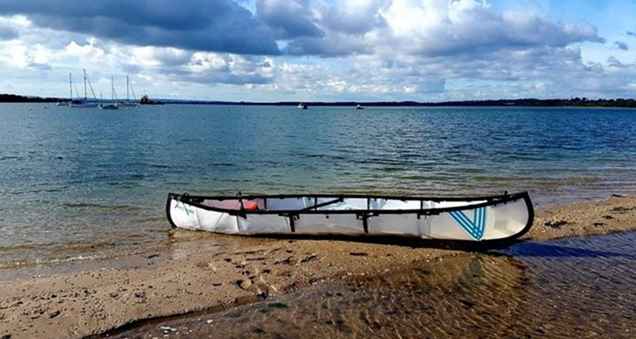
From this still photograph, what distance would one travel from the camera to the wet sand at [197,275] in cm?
834

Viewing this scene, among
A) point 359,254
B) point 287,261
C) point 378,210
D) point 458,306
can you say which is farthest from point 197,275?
point 458,306

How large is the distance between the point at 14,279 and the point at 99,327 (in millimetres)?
4074

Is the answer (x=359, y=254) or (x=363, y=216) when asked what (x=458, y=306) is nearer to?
(x=359, y=254)

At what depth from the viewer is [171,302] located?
8883 millimetres

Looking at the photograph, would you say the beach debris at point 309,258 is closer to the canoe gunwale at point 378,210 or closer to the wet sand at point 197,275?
the wet sand at point 197,275

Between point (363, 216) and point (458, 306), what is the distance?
15.1 feet

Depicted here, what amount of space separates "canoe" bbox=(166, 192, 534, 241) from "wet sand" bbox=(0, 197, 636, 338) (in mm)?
302

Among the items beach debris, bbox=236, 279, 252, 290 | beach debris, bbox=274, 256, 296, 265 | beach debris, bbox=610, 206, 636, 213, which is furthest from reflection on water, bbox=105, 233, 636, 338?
beach debris, bbox=610, 206, 636, 213

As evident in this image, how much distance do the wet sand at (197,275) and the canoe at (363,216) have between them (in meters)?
0.30

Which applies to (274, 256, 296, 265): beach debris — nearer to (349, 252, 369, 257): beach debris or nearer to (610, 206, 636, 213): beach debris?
(349, 252, 369, 257): beach debris

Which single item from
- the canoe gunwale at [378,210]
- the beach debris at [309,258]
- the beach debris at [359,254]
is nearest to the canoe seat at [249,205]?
the canoe gunwale at [378,210]

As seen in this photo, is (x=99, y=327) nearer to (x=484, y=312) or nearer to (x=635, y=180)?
(x=484, y=312)

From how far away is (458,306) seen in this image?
8883mm

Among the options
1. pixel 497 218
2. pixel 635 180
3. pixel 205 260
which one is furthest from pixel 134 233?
pixel 635 180
